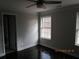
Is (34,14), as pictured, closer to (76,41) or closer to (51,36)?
(51,36)

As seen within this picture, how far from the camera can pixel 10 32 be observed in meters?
4.98

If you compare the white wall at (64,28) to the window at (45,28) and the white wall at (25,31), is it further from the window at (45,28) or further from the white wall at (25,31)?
the white wall at (25,31)

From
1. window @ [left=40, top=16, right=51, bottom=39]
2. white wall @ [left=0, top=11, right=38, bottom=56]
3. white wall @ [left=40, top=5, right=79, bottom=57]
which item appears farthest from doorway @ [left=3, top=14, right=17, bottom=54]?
white wall @ [left=40, top=5, right=79, bottom=57]

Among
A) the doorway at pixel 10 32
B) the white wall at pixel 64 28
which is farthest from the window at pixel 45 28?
the doorway at pixel 10 32

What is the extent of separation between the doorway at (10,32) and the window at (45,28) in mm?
1985

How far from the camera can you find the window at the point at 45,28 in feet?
16.3

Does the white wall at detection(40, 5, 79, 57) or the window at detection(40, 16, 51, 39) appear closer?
the white wall at detection(40, 5, 79, 57)

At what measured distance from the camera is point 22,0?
2.61 metres

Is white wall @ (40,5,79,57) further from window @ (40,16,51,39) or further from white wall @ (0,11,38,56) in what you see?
white wall @ (0,11,38,56)

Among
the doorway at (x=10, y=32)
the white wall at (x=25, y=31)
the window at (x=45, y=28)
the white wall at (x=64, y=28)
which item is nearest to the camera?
the white wall at (x=64, y=28)

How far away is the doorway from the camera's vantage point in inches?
181

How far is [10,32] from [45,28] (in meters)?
2.42

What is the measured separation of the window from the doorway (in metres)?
1.98

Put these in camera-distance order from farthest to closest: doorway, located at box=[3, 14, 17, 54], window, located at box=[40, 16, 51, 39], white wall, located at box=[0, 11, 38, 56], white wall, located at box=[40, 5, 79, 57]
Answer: window, located at box=[40, 16, 51, 39], doorway, located at box=[3, 14, 17, 54], white wall, located at box=[0, 11, 38, 56], white wall, located at box=[40, 5, 79, 57]
